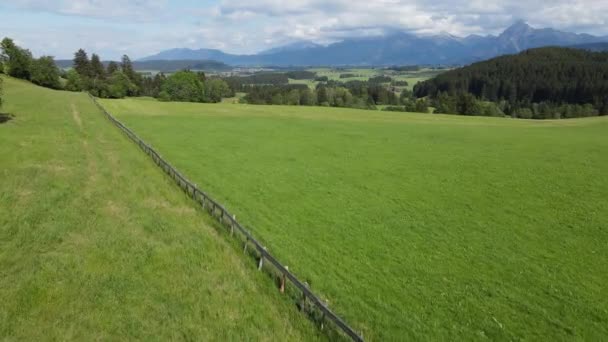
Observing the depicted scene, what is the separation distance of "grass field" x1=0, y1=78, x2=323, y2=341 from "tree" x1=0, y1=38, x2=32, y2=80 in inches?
4068

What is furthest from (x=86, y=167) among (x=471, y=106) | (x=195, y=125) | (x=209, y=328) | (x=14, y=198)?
(x=471, y=106)

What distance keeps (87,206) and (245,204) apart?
874cm

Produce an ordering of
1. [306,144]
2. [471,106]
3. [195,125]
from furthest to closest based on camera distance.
A: 1. [471,106]
2. [195,125]
3. [306,144]

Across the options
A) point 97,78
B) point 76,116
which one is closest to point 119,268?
point 76,116

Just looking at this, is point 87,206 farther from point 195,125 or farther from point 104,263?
point 195,125

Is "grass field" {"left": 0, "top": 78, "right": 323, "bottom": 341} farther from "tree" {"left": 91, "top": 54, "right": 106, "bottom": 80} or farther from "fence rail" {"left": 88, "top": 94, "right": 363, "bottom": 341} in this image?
"tree" {"left": 91, "top": 54, "right": 106, "bottom": 80}

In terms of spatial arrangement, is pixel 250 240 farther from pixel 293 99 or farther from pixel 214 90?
pixel 214 90

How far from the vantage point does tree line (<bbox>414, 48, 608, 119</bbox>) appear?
123250 millimetres

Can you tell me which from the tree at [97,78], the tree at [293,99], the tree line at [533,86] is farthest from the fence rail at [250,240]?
the tree line at [533,86]

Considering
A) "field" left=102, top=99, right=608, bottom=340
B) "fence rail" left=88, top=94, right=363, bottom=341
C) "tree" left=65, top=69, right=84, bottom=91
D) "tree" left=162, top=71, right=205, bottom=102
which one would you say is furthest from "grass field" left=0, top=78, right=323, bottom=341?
"tree" left=65, top=69, right=84, bottom=91

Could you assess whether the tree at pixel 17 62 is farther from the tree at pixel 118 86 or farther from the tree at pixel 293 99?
the tree at pixel 293 99

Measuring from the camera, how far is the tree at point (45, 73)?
364 feet

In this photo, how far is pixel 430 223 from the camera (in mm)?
21281

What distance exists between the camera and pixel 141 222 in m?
19.5
